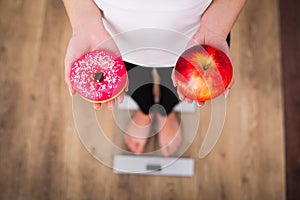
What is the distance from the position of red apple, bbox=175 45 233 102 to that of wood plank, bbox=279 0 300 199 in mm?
681

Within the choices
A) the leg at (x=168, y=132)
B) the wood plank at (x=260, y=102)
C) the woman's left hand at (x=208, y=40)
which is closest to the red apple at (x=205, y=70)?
the woman's left hand at (x=208, y=40)

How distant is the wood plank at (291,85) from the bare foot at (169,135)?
0.38 metres

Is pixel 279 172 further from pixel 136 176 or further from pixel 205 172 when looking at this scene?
pixel 136 176

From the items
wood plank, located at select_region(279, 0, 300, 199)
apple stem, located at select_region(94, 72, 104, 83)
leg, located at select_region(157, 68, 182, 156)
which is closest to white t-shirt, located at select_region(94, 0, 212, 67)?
apple stem, located at select_region(94, 72, 104, 83)

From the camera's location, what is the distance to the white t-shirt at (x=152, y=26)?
0.63 m

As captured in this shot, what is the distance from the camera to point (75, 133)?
120 centimetres

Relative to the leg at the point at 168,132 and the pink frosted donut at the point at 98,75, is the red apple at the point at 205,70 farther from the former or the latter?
the leg at the point at 168,132

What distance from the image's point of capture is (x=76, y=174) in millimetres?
1165

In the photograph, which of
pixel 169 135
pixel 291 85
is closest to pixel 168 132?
pixel 169 135

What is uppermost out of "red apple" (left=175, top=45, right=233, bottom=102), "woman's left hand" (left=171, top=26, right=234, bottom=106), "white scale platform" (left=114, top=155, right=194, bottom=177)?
"woman's left hand" (left=171, top=26, right=234, bottom=106)

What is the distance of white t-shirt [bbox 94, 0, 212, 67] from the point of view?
2.05 feet

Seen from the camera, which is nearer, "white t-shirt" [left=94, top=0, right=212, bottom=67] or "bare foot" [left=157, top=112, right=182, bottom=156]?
"white t-shirt" [left=94, top=0, right=212, bottom=67]

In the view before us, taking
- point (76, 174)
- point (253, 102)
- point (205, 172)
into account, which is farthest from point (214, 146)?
point (76, 174)

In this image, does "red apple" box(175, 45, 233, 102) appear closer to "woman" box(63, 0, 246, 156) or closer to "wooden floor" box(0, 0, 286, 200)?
"woman" box(63, 0, 246, 156)
